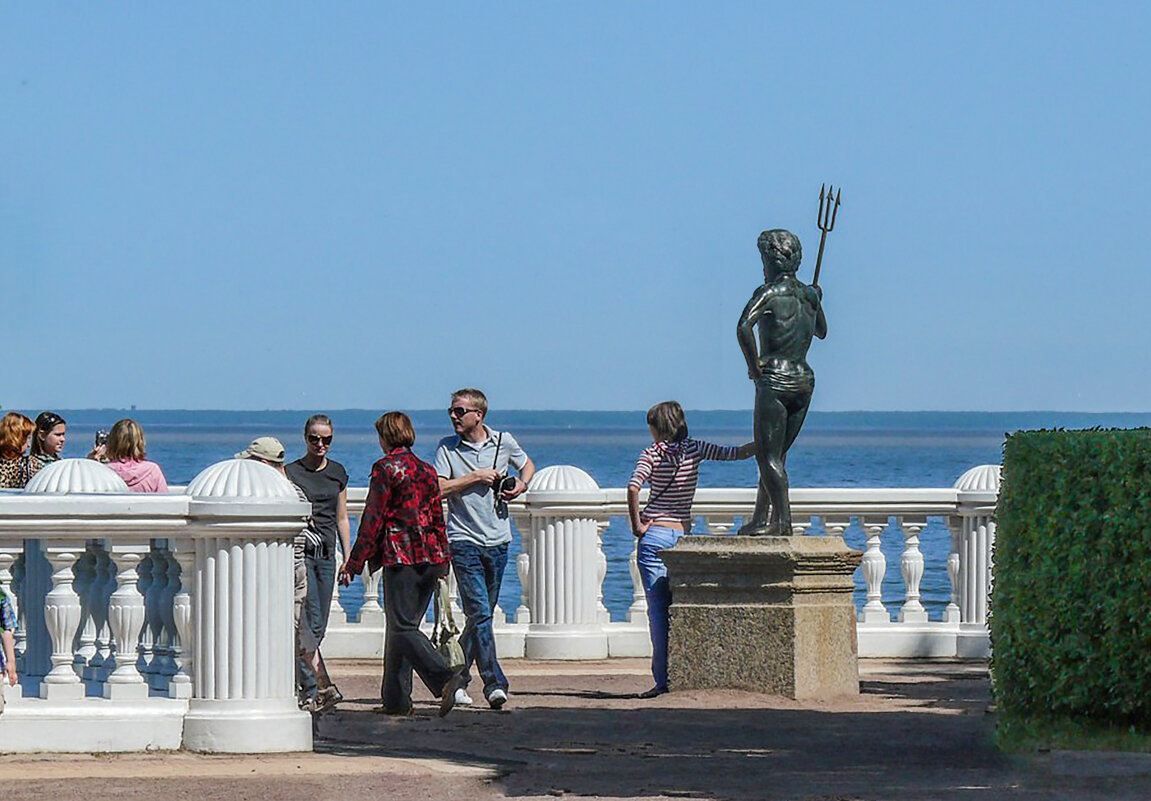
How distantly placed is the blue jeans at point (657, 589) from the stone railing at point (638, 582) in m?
1.75

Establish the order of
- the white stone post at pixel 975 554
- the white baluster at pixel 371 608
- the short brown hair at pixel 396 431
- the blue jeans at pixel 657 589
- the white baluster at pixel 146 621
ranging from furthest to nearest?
the white baluster at pixel 371 608, the white stone post at pixel 975 554, the blue jeans at pixel 657 589, the short brown hair at pixel 396 431, the white baluster at pixel 146 621

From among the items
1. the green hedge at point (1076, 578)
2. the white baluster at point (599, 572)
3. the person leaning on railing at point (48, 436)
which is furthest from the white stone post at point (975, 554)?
the person leaning on railing at point (48, 436)

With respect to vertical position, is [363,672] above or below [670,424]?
below

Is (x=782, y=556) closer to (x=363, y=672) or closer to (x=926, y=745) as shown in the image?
(x=926, y=745)

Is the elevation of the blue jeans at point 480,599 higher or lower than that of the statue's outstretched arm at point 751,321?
lower

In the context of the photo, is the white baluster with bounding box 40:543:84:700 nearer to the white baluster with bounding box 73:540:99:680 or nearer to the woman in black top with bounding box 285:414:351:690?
the white baluster with bounding box 73:540:99:680

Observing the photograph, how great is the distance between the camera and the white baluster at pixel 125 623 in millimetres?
10109

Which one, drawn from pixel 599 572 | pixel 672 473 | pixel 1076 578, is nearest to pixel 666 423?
pixel 672 473

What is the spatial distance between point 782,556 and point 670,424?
116 cm

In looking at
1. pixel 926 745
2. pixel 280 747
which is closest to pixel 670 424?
pixel 926 745

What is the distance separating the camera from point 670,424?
13070 mm

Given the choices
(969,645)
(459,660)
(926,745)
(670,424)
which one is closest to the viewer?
(926,745)

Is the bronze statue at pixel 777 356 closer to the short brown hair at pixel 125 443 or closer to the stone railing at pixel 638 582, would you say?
the stone railing at pixel 638 582

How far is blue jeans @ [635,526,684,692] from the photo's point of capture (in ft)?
42.3
